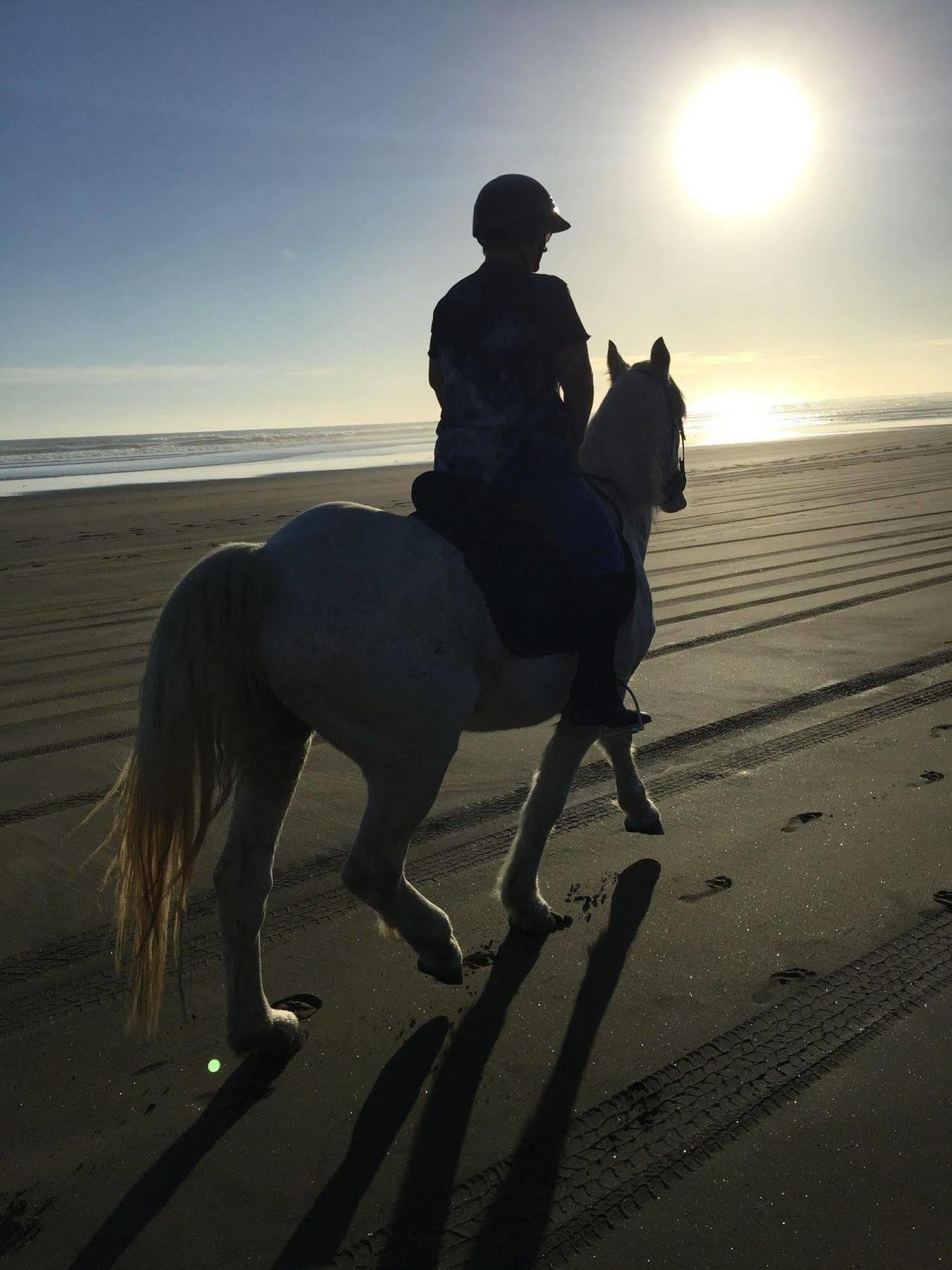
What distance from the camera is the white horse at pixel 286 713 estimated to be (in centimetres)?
272

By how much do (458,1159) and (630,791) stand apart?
6.61 feet

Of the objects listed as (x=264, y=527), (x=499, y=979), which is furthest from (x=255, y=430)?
(x=499, y=979)

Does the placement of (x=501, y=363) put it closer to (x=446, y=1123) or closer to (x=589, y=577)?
(x=589, y=577)

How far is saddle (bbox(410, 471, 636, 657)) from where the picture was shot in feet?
9.69

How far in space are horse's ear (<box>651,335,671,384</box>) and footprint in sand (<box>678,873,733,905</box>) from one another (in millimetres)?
2051

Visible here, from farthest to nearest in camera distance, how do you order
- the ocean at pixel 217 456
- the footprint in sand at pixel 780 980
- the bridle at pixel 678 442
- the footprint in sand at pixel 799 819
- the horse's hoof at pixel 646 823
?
the ocean at pixel 217 456, the bridle at pixel 678 442, the horse's hoof at pixel 646 823, the footprint in sand at pixel 799 819, the footprint in sand at pixel 780 980

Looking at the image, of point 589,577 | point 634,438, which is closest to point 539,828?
point 589,577

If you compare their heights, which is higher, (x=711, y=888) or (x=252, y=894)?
(x=252, y=894)

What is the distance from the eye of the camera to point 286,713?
2.92 m

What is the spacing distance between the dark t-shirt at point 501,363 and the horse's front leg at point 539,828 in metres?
1.01

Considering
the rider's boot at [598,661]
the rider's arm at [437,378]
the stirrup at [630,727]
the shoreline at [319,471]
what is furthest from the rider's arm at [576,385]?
the shoreline at [319,471]

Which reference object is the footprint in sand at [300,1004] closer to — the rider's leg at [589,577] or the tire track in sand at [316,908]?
the tire track in sand at [316,908]

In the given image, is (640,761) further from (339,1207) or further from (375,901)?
(339,1207)

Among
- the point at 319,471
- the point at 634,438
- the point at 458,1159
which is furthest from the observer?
the point at 319,471
